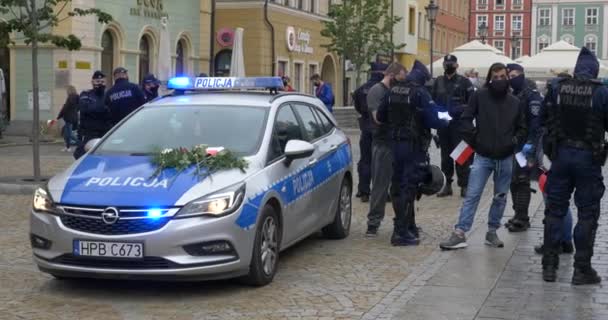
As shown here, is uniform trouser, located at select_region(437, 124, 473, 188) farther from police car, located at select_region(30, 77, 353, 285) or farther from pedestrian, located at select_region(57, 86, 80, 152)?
pedestrian, located at select_region(57, 86, 80, 152)

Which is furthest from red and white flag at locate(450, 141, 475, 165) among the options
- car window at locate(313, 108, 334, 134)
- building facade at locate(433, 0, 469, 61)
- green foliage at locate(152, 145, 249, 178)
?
building facade at locate(433, 0, 469, 61)

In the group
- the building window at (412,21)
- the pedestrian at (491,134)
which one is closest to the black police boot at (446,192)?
the pedestrian at (491,134)

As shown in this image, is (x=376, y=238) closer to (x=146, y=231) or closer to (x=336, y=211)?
(x=336, y=211)

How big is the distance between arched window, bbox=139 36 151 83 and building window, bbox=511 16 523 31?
3779 inches

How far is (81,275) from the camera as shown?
6.99 metres

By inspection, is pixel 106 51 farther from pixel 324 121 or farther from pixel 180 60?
pixel 324 121

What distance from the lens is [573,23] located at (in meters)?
110

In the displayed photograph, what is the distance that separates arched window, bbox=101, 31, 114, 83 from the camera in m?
29.7

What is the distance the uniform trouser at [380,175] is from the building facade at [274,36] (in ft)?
95.7

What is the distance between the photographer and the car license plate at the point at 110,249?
6727 millimetres

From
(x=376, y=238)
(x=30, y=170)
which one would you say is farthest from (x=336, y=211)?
(x=30, y=170)

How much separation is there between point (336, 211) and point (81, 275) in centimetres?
330

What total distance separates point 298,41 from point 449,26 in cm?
3412

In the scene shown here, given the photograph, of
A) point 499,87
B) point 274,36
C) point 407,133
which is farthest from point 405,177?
point 274,36
